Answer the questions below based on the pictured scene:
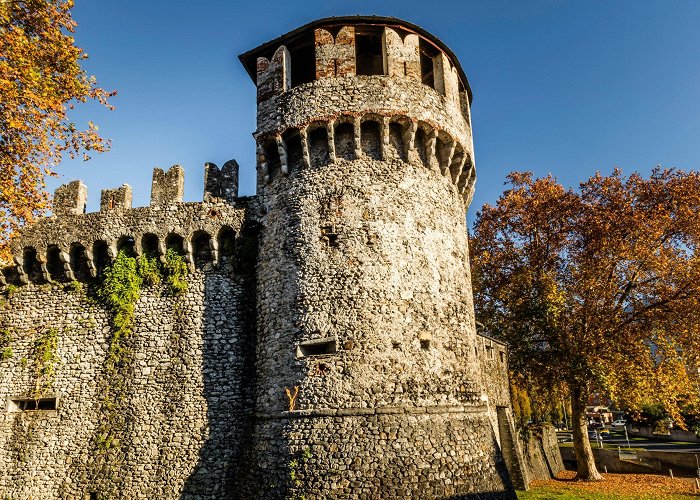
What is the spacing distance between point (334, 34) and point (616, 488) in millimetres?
18565

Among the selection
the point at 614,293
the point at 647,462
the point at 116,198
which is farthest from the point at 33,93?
the point at 647,462

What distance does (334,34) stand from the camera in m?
13.2

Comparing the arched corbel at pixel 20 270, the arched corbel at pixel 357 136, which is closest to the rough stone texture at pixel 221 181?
the arched corbel at pixel 357 136

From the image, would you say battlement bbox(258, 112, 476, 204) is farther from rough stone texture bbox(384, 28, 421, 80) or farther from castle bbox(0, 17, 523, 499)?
rough stone texture bbox(384, 28, 421, 80)

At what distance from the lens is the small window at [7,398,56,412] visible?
13273mm

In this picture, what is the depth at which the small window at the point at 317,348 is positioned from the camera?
10.9 metres

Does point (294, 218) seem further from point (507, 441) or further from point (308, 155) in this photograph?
point (507, 441)

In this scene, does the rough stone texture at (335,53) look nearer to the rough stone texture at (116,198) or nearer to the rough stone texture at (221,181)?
the rough stone texture at (221,181)

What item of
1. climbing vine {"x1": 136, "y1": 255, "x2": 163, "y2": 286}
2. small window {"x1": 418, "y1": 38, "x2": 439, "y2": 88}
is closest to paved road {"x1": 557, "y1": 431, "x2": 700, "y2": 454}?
small window {"x1": 418, "y1": 38, "x2": 439, "y2": 88}

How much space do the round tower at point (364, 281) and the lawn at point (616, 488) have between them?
5.29m

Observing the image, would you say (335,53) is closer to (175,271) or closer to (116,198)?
(175,271)

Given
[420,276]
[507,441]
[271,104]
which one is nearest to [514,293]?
[507,441]

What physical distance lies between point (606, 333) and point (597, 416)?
4594cm

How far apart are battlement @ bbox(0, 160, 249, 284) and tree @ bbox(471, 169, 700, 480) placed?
13072 mm
